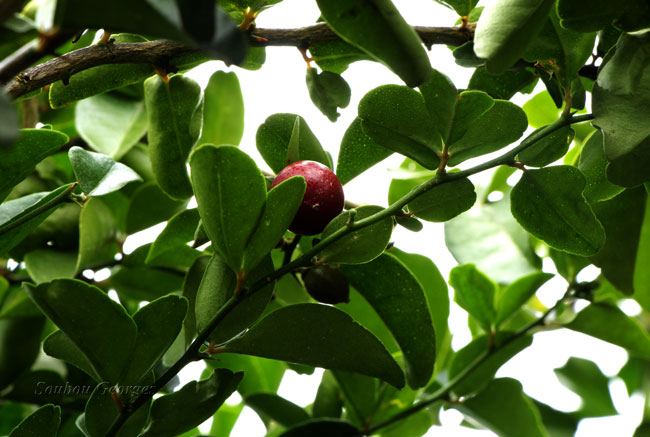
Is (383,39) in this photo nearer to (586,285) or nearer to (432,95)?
(432,95)

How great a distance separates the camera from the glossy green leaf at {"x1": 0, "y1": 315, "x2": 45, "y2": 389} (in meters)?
0.95

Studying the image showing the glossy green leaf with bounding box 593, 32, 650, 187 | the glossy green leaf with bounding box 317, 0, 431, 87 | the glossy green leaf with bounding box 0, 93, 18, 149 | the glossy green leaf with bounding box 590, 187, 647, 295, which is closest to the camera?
the glossy green leaf with bounding box 0, 93, 18, 149

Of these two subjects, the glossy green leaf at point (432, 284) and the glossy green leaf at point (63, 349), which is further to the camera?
the glossy green leaf at point (432, 284)

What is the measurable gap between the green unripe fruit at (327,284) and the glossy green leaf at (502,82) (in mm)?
230

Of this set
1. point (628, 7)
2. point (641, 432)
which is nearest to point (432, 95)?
point (628, 7)

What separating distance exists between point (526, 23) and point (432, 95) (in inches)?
4.0

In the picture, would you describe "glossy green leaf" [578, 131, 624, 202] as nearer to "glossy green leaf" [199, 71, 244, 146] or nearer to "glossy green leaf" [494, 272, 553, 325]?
"glossy green leaf" [494, 272, 553, 325]

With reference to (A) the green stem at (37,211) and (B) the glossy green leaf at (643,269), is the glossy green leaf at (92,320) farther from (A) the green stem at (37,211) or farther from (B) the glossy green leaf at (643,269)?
(B) the glossy green leaf at (643,269)

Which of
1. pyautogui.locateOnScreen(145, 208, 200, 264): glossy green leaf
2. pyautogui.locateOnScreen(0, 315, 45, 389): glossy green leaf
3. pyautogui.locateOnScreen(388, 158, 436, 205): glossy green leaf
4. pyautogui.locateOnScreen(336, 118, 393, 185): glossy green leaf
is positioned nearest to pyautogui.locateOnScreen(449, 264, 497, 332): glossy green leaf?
pyautogui.locateOnScreen(388, 158, 436, 205): glossy green leaf

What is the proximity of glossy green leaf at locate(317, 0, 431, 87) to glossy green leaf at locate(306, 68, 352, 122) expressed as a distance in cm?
25

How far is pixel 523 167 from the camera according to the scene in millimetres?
634

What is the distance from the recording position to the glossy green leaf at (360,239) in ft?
1.95

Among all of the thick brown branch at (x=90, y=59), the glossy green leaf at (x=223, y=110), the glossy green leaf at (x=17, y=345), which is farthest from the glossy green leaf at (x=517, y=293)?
the glossy green leaf at (x=17, y=345)

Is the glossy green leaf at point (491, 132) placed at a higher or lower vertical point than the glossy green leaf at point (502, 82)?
higher
